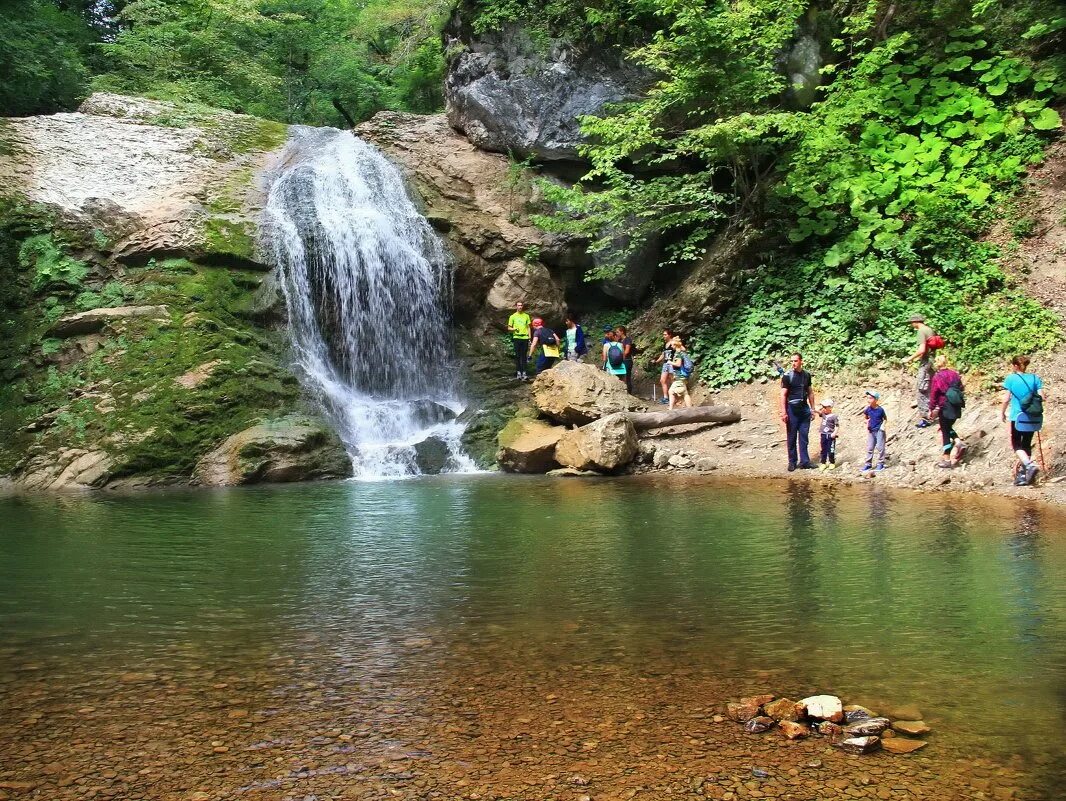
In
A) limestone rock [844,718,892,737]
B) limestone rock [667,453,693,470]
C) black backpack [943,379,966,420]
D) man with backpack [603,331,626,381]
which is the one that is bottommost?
limestone rock [844,718,892,737]

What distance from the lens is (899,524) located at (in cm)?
816

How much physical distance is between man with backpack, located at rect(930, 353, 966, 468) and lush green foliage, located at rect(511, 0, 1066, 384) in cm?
285

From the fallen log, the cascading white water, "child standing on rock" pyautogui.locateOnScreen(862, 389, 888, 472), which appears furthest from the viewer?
the cascading white water

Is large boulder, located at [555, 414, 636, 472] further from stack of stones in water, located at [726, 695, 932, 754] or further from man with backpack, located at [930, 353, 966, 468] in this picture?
stack of stones in water, located at [726, 695, 932, 754]

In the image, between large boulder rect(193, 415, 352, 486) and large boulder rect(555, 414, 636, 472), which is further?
large boulder rect(555, 414, 636, 472)

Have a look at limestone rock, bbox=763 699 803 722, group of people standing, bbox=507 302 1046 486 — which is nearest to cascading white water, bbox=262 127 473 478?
group of people standing, bbox=507 302 1046 486

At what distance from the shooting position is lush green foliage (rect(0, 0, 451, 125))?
19.7 m

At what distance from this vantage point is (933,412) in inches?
436

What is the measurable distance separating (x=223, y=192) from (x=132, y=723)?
15.9m

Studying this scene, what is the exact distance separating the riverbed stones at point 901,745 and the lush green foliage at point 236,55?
20989mm

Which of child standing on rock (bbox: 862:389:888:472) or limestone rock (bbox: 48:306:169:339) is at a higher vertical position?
limestone rock (bbox: 48:306:169:339)

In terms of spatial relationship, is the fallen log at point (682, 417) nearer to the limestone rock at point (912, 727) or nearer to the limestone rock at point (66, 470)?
the limestone rock at point (66, 470)

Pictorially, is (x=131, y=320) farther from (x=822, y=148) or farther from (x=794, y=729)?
(x=794, y=729)

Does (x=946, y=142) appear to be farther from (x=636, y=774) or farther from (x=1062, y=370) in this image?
(x=636, y=774)
